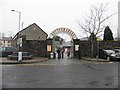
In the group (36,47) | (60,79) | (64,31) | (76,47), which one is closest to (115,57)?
(76,47)

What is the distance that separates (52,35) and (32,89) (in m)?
37.9

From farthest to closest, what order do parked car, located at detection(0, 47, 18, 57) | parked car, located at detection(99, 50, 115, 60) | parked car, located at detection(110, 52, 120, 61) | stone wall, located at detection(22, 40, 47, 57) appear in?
stone wall, located at detection(22, 40, 47, 57)
parked car, located at detection(0, 47, 18, 57)
parked car, located at detection(99, 50, 115, 60)
parked car, located at detection(110, 52, 120, 61)

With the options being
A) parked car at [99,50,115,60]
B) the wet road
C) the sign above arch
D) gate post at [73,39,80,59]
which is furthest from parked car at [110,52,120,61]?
the wet road

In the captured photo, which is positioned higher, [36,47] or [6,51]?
[36,47]

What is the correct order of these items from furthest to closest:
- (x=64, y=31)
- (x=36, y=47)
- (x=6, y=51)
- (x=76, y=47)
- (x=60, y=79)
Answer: (x=64, y=31)
(x=36, y=47)
(x=76, y=47)
(x=6, y=51)
(x=60, y=79)

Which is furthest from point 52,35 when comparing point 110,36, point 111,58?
point 110,36

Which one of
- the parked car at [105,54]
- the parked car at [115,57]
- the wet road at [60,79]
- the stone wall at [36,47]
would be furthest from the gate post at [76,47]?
the wet road at [60,79]

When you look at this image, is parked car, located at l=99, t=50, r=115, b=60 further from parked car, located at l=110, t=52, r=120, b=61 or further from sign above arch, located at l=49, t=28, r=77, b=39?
sign above arch, located at l=49, t=28, r=77, b=39

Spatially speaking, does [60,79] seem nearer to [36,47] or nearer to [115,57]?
[115,57]

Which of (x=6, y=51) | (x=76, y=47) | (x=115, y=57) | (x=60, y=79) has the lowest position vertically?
(x=60, y=79)

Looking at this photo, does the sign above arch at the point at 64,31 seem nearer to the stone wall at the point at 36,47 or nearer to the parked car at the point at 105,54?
the stone wall at the point at 36,47

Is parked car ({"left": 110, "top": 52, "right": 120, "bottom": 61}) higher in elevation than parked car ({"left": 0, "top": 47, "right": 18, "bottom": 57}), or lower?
lower

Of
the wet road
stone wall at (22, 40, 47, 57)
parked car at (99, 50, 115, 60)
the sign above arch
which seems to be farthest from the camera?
the sign above arch

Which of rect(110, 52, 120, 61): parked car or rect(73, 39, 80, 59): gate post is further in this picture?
rect(73, 39, 80, 59): gate post
